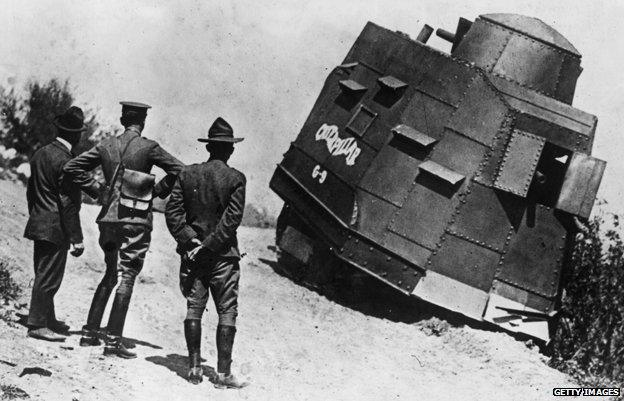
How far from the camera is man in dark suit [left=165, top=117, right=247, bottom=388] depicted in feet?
20.9

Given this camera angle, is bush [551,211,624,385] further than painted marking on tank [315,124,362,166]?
No

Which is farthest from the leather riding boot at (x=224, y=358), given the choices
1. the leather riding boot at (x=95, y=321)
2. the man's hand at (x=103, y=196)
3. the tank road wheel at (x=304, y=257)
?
the tank road wheel at (x=304, y=257)

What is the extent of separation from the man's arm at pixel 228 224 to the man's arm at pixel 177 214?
7.1 inches

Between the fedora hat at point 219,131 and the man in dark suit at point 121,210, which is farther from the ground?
the fedora hat at point 219,131

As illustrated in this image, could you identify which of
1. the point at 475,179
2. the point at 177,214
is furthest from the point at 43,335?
the point at 475,179

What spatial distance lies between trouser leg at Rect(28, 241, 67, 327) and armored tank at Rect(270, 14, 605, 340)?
4748 millimetres

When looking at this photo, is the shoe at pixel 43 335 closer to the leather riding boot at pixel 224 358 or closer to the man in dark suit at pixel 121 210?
the man in dark suit at pixel 121 210

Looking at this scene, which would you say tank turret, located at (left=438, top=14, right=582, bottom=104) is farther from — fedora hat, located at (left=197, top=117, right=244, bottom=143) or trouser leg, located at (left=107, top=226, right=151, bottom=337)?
trouser leg, located at (left=107, top=226, right=151, bottom=337)

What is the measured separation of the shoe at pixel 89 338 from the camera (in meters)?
6.80

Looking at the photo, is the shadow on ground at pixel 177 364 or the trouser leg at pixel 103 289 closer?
the shadow on ground at pixel 177 364

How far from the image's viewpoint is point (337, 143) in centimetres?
1199

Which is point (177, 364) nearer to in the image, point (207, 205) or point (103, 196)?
point (207, 205)

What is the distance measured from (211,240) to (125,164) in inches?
44.1

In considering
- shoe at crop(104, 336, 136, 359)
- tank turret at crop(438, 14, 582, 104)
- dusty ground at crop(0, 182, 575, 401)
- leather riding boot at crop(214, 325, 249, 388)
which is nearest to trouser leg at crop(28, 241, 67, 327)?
dusty ground at crop(0, 182, 575, 401)
